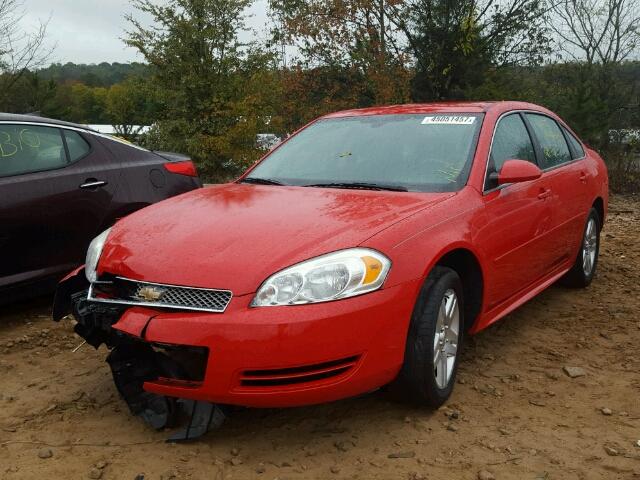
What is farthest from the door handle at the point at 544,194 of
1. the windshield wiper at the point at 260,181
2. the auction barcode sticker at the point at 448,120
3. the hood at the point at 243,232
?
the windshield wiper at the point at 260,181

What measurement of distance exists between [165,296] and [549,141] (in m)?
A: 3.23

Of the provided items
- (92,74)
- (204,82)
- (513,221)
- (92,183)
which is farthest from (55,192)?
(92,74)

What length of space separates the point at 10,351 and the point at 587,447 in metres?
3.29

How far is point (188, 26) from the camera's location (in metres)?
15.5

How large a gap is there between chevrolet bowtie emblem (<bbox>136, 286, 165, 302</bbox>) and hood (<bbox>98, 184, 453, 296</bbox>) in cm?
4

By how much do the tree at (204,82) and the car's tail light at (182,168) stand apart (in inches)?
402

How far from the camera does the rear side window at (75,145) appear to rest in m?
4.77

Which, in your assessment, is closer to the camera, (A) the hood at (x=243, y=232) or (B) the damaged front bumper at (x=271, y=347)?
(B) the damaged front bumper at (x=271, y=347)

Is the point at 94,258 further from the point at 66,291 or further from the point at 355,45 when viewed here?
the point at 355,45

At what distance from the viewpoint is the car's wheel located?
287 centimetres

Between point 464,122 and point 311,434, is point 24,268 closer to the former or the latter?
point 311,434

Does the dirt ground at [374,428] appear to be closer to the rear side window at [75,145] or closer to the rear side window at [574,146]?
the rear side window at [75,145]

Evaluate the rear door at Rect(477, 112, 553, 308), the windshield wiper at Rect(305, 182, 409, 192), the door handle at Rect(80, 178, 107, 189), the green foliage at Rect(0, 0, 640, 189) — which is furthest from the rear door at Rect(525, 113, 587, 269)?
the green foliage at Rect(0, 0, 640, 189)

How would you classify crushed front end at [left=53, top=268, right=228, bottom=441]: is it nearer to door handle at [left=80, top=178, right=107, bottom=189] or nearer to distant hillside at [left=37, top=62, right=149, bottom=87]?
door handle at [left=80, top=178, right=107, bottom=189]
